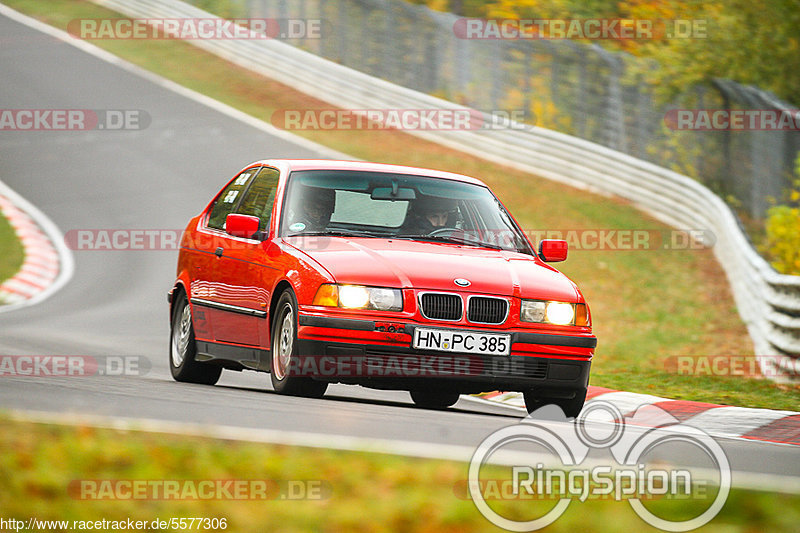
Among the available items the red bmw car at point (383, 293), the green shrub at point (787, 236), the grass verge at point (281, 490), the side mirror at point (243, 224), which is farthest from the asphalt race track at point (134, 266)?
the green shrub at point (787, 236)

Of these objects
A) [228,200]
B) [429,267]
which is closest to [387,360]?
[429,267]

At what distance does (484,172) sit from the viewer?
2411 centimetres

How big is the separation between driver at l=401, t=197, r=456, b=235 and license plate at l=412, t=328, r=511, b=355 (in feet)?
4.16

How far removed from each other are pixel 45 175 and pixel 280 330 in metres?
16.4

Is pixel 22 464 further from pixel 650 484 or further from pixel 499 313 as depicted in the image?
pixel 499 313

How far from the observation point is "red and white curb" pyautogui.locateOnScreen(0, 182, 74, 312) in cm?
1612

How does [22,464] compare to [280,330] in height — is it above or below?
above

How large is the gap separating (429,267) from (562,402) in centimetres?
140

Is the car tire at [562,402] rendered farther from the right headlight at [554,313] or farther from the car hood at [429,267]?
the car hood at [429,267]

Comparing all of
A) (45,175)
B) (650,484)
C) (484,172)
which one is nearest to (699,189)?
(484,172)

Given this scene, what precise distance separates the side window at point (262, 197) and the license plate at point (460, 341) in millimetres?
1737

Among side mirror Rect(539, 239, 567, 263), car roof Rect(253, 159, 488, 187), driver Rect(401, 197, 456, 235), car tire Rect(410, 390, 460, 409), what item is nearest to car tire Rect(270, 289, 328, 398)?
driver Rect(401, 197, 456, 235)

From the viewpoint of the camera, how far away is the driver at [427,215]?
8898mm

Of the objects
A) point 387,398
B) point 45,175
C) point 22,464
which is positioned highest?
point 22,464
